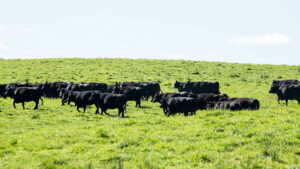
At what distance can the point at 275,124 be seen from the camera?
1034 centimetres

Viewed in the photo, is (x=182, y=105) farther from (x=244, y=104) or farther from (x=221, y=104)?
(x=244, y=104)

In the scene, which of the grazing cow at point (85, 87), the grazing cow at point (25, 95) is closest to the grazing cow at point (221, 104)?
the grazing cow at point (25, 95)

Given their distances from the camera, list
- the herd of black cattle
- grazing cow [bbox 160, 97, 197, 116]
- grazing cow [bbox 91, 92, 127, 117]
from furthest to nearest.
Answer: grazing cow [bbox 91, 92, 127, 117] < the herd of black cattle < grazing cow [bbox 160, 97, 197, 116]

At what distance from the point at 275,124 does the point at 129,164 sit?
6.02 meters

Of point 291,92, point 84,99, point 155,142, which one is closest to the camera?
point 155,142

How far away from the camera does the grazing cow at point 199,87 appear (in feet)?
→ 97.7

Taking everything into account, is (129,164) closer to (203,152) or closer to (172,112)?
(203,152)

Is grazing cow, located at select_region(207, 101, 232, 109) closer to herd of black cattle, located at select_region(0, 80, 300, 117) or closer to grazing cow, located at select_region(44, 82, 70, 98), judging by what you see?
herd of black cattle, located at select_region(0, 80, 300, 117)

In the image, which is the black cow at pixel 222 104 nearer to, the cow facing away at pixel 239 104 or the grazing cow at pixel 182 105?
the cow facing away at pixel 239 104

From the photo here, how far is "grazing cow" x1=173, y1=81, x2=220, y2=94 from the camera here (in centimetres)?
2978

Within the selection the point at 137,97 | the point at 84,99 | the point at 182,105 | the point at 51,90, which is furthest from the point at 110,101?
the point at 51,90

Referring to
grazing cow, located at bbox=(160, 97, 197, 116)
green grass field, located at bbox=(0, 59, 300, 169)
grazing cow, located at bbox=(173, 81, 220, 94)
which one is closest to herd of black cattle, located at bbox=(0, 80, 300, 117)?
grazing cow, located at bbox=(160, 97, 197, 116)

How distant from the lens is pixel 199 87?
99.7 ft

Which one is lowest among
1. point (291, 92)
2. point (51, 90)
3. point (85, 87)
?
point (51, 90)
